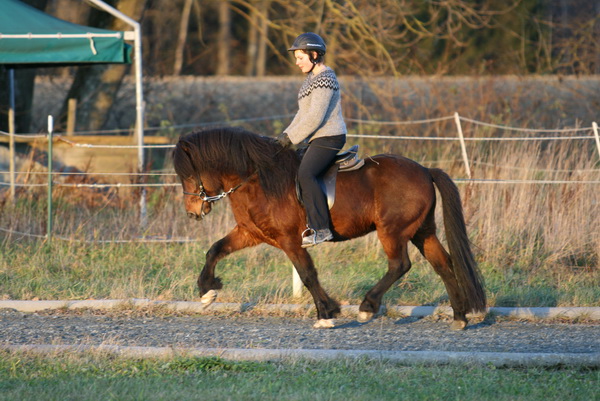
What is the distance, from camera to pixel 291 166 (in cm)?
721

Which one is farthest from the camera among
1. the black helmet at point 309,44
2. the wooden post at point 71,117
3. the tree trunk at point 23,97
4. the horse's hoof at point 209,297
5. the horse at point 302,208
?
the tree trunk at point 23,97

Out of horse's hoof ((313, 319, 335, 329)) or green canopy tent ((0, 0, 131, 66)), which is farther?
green canopy tent ((0, 0, 131, 66))

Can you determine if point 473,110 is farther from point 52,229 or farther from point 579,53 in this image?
point 52,229

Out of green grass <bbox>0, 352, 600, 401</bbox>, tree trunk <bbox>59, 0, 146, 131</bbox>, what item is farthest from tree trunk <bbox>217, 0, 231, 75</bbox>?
green grass <bbox>0, 352, 600, 401</bbox>

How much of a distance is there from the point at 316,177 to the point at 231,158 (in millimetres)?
755

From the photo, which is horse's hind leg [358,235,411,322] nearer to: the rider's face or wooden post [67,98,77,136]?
the rider's face

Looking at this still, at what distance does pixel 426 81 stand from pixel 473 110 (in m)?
1.22

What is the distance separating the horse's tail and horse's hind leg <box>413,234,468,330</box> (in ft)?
0.21

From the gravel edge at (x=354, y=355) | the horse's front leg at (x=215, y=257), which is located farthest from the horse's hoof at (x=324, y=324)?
the gravel edge at (x=354, y=355)

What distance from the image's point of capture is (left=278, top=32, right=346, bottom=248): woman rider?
6938 millimetres

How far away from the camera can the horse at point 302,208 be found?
7.07 meters

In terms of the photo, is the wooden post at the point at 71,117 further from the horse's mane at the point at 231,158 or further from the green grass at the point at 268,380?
the green grass at the point at 268,380

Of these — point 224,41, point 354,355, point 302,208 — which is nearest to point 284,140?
point 302,208

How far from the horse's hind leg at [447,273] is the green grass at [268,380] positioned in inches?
60.5
